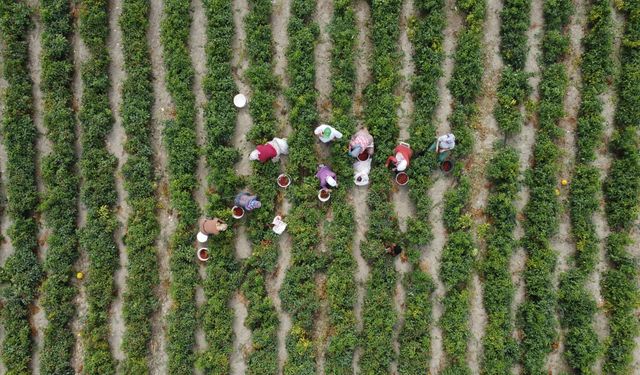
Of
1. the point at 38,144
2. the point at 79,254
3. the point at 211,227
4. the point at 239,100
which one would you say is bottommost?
the point at 79,254

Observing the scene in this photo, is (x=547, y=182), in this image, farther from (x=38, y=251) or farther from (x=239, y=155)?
(x=38, y=251)

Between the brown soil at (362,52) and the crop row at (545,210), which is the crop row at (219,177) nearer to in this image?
the brown soil at (362,52)

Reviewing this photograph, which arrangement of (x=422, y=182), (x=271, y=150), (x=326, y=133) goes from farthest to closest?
(x=422, y=182) < (x=271, y=150) < (x=326, y=133)

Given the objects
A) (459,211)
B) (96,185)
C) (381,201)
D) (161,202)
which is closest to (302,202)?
(381,201)

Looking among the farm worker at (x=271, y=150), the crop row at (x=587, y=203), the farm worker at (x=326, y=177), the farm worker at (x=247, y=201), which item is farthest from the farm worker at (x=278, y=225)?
the crop row at (x=587, y=203)

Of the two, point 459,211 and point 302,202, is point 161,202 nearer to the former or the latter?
point 302,202

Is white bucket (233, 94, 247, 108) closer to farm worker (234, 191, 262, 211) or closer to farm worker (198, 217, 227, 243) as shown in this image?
farm worker (234, 191, 262, 211)

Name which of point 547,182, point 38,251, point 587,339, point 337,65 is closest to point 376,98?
point 337,65
